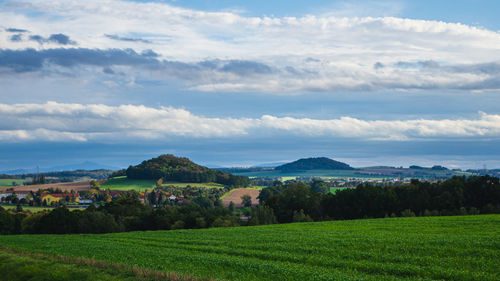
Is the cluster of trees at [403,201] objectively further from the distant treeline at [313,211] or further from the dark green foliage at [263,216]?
the dark green foliage at [263,216]

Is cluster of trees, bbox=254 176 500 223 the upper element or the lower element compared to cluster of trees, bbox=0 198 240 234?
upper

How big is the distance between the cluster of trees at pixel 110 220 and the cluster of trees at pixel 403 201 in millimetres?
16497

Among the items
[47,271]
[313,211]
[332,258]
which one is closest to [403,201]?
[313,211]

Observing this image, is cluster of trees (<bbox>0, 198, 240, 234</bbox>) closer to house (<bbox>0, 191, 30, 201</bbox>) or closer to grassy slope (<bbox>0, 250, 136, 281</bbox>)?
grassy slope (<bbox>0, 250, 136, 281</bbox>)

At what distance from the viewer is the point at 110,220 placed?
283ft

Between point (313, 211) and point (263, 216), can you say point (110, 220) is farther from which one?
point (313, 211)

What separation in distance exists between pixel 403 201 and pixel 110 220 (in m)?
57.9

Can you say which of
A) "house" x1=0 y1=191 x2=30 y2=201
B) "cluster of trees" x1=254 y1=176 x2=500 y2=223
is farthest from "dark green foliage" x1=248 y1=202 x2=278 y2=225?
"house" x1=0 y1=191 x2=30 y2=201

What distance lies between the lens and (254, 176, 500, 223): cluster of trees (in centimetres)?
8819

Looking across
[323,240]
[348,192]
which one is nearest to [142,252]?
[323,240]

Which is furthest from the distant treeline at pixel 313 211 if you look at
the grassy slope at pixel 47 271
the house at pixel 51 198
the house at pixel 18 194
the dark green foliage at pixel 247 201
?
the house at pixel 18 194

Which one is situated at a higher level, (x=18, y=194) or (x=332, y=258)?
(x=332, y=258)

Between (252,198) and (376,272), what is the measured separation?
155269 millimetres

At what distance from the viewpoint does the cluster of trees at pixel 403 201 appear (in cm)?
8819
